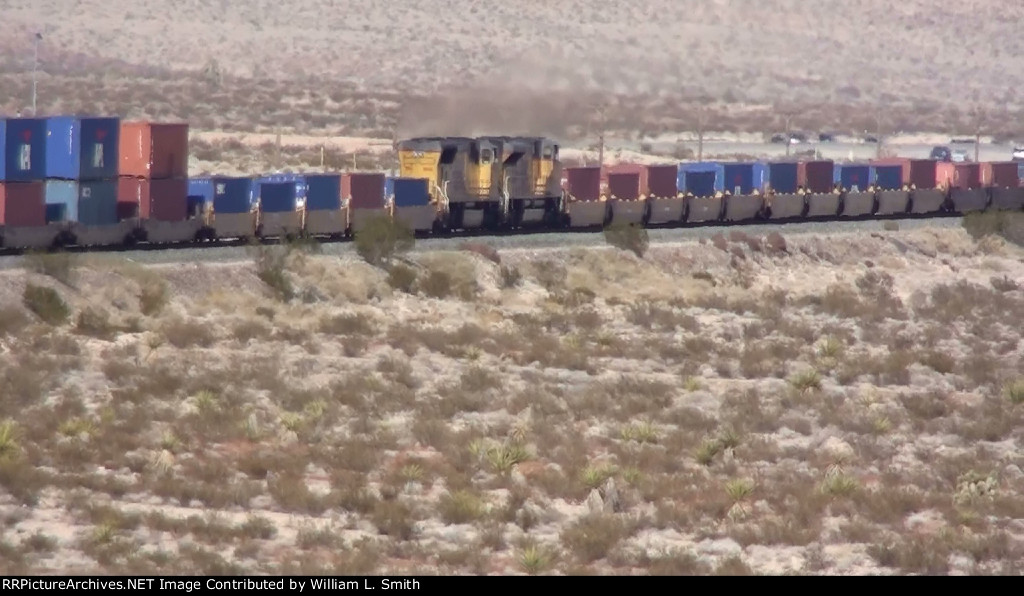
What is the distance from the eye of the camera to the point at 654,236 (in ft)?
163

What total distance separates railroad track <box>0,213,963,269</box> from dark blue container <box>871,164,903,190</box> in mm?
2048

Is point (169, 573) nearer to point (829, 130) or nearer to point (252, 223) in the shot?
point (252, 223)

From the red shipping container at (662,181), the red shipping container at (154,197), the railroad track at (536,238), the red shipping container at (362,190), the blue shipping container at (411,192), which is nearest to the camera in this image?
the railroad track at (536,238)

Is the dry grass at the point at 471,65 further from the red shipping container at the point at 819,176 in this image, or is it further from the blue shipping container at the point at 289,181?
the blue shipping container at the point at 289,181

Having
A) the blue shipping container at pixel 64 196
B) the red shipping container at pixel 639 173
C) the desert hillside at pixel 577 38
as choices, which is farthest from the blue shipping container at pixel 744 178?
the desert hillside at pixel 577 38

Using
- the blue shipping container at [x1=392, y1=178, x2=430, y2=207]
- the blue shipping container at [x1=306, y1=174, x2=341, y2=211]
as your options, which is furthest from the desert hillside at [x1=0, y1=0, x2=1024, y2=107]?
the blue shipping container at [x1=306, y1=174, x2=341, y2=211]

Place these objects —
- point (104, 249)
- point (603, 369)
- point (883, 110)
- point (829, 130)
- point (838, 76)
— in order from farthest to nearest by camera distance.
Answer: point (838, 76) → point (883, 110) → point (829, 130) → point (104, 249) → point (603, 369)

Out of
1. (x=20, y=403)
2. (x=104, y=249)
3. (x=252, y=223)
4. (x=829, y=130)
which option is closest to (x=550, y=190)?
(x=252, y=223)

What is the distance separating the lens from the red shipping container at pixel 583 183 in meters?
51.2

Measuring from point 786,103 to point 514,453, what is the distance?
413 feet

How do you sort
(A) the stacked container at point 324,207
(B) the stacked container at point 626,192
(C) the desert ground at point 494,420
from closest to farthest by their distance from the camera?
(C) the desert ground at point 494,420 → (A) the stacked container at point 324,207 → (B) the stacked container at point 626,192

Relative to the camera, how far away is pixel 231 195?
1623 inches

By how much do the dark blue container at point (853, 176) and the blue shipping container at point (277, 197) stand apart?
25.4 m

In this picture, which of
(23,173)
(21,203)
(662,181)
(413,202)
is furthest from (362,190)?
(662,181)
